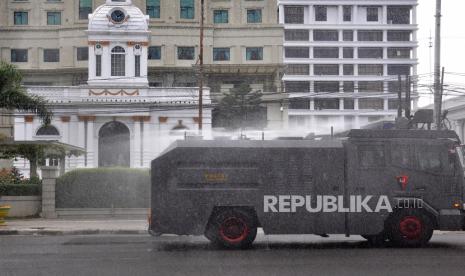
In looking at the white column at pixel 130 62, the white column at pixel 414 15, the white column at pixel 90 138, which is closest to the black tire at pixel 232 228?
the white column at pixel 90 138

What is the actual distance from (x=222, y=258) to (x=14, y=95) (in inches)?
688

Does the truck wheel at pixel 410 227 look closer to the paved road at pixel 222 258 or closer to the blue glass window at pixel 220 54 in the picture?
the paved road at pixel 222 258

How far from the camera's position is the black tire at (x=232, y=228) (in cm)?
1577

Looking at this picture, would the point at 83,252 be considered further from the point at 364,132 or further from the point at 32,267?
the point at 364,132

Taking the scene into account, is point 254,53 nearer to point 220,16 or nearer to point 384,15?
point 220,16

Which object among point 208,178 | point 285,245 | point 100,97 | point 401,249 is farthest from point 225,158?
point 100,97

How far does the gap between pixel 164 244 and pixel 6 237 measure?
20.5 feet

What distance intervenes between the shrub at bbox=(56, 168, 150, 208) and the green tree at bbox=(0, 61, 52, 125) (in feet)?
10.5

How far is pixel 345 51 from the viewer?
89875 mm

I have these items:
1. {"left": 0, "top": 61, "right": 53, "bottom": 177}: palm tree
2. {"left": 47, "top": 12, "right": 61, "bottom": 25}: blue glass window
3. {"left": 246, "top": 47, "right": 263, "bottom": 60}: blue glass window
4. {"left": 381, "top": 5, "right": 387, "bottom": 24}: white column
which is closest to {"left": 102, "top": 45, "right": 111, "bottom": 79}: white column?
{"left": 47, "top": 12, "right": 61, "bottom": 25}: blue glass window

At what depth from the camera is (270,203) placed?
1584cm

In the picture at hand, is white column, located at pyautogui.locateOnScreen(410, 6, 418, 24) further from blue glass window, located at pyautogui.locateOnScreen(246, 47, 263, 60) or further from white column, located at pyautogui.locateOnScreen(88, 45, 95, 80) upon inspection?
white column, located at pyautogui.locateOnScreen(88, 45, 95, 80)

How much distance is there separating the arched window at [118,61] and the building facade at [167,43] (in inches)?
330

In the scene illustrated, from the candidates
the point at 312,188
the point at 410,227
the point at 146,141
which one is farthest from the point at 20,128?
the point at 410,227
